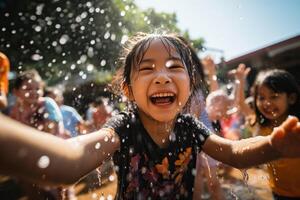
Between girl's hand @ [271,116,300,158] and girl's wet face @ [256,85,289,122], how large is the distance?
7.35ft

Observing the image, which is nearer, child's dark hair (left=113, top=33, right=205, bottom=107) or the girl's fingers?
the girl's fingers

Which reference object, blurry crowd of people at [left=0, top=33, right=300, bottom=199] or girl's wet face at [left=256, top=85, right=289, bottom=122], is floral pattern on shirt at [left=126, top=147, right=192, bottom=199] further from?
girl's wet face at [left=256, top=85, right=289, bottom=122]

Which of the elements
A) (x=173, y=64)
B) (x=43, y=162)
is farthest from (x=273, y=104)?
(x=43, y=162)

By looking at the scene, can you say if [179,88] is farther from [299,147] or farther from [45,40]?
[45,40]

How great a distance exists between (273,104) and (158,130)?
194cm

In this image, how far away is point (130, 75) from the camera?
2.54 metres

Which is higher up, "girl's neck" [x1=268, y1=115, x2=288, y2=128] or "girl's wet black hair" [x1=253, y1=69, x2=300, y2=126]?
"girl's wet black hair" [x1=253, y1=69, x2=300, y2=126]

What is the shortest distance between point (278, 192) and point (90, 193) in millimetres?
3834

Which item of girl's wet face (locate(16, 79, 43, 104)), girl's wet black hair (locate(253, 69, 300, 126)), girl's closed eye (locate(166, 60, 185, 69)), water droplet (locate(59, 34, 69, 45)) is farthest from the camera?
water droplet (locate(59, 34, 69, 45))

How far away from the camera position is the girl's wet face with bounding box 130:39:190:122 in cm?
219

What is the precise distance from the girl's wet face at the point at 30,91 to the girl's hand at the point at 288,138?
385 cm

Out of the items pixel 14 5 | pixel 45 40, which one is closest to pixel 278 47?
pixel 45 40

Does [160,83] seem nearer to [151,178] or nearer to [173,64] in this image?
[173,64]

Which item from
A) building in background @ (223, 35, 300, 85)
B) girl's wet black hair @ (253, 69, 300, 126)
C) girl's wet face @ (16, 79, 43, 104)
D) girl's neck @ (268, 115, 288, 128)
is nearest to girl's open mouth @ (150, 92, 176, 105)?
girl's neck @ (268, 115, 288, 128)
